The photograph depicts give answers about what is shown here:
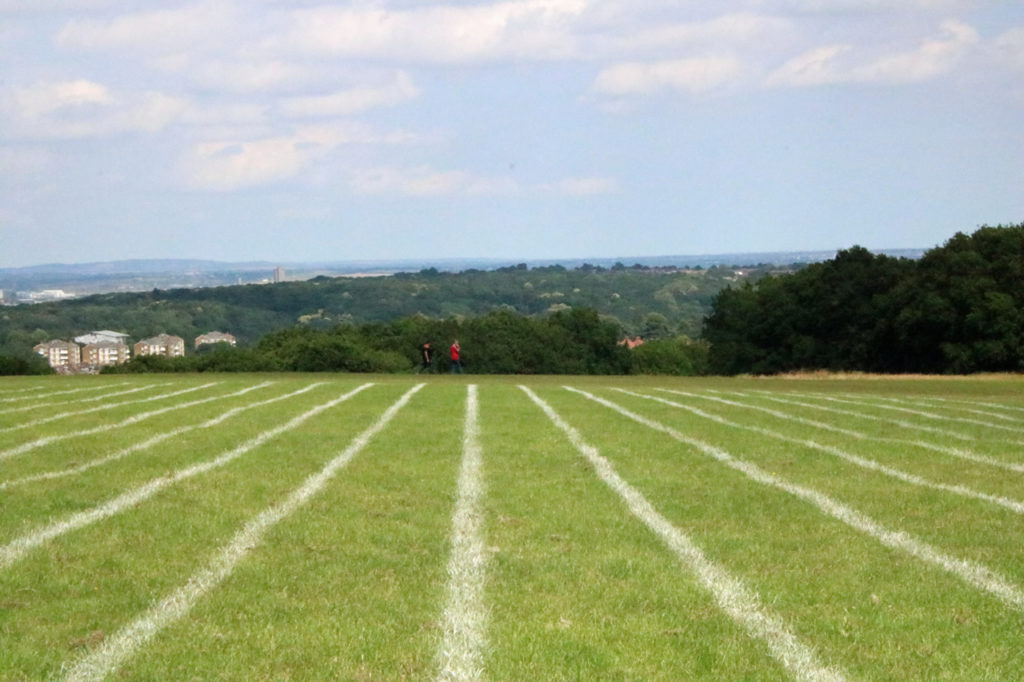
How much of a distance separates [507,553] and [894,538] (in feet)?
9.89

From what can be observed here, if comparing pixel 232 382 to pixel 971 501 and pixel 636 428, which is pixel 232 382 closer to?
pixel 636 428

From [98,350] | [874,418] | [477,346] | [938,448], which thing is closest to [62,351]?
[98,350]

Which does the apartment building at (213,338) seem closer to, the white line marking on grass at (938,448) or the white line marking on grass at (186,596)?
the white line marking on grass at (938,448)

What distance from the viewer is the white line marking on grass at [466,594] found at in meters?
5.75

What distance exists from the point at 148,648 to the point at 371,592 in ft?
5.01

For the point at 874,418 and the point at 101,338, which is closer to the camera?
the point at 874,418

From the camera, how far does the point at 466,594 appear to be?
7.07m

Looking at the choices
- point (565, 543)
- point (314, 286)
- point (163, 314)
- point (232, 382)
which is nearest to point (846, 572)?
point (565, 543)

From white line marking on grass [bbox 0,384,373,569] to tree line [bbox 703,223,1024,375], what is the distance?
177 feet

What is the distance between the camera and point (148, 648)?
5984mm

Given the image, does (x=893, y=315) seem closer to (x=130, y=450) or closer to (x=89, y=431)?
(x=89, y=431)

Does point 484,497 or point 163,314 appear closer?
point 484,497

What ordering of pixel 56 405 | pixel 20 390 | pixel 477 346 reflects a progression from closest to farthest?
pixel 56 405
pixel 20 390
pixel 477 346

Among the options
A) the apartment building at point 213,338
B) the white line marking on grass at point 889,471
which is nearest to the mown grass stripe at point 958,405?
the white line marking on grass at point 889,471
